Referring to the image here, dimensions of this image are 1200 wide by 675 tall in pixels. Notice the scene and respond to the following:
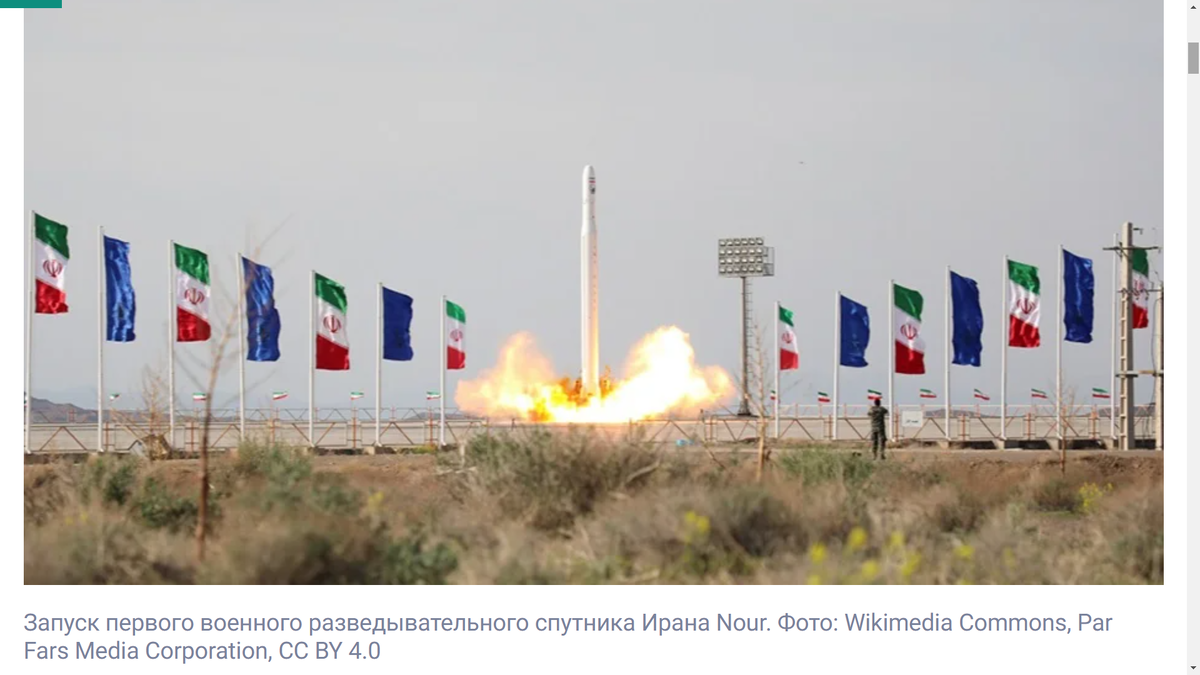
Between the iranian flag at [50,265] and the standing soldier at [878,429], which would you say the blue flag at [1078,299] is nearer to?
the standing soldier at [878,429]

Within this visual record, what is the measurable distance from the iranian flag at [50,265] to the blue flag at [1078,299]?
26.0 m

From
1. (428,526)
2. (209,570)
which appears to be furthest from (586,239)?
(209,570)

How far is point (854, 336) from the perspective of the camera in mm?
46719

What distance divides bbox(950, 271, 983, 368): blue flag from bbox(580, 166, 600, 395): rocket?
56.5ft

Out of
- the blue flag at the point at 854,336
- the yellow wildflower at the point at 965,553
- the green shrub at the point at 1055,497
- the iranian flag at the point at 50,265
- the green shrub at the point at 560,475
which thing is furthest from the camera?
the blue flag at the point at 854,336

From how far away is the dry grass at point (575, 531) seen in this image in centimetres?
1470

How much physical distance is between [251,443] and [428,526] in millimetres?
18815

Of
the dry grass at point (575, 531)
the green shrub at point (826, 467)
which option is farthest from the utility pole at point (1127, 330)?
the dry grass at point (575, 531)

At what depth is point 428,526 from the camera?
17969 mm

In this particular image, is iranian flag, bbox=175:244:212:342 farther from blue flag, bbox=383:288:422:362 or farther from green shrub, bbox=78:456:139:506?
green shrub, bbox=78:456:139:506

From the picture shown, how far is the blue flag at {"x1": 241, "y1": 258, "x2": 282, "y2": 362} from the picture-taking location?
3841 cm

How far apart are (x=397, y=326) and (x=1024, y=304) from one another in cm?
1764

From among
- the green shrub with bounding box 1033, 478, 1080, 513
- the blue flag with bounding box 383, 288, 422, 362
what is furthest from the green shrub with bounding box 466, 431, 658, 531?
the blue flag with bounding box 383, 288, 422, 362
